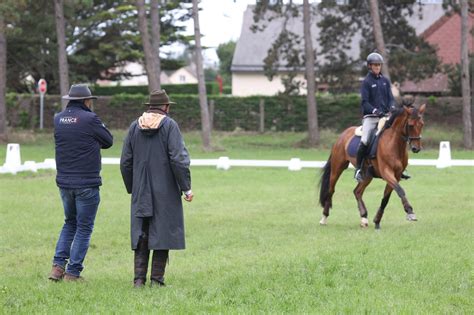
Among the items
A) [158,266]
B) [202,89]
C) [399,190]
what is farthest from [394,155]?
[202,89]

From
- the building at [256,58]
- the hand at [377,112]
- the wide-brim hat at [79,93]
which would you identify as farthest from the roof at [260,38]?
the wide-brim hat at [79,93]

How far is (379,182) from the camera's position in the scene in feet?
88.4

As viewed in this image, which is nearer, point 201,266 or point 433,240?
point 201,266

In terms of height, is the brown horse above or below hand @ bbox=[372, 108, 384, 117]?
below

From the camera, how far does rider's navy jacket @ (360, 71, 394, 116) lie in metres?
15.8

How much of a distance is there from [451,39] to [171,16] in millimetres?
19922

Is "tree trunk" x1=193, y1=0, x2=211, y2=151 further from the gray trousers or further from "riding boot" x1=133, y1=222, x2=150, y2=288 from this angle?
"riding boot" x1=133, y1=222, x2=150, y2=288

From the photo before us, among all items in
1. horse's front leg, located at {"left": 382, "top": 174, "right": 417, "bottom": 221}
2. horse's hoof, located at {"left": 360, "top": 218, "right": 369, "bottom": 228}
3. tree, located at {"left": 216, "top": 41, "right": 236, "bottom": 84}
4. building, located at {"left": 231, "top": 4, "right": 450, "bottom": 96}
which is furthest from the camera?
tree, located at {"left": 216, "top": 41, "right": 236, "bottom": 84}

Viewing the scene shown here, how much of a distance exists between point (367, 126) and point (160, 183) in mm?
7757

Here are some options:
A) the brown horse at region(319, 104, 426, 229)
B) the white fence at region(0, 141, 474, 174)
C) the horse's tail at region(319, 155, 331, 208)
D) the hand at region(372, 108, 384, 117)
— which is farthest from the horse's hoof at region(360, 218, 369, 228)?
the white fence at region(0, 141, 474, 174)

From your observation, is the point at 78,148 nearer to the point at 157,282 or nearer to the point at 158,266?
the point at 158,266

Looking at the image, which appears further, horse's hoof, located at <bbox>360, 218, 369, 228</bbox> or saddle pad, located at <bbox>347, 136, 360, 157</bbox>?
saddle pad, located at <bbox>347, 136, 360, 157</bbox>

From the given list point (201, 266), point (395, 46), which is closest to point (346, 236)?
point (201, 266)

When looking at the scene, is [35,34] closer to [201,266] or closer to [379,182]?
[379,182]
